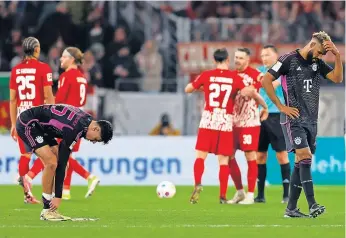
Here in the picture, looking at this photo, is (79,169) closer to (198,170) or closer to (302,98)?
(198,170)

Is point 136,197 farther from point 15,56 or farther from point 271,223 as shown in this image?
point 15,56

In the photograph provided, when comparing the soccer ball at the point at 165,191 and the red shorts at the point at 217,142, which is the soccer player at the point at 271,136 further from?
the soccer ball at the point at 165,191

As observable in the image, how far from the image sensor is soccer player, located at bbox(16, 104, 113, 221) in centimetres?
1055

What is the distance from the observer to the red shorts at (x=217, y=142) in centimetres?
1408

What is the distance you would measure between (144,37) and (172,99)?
3084mm

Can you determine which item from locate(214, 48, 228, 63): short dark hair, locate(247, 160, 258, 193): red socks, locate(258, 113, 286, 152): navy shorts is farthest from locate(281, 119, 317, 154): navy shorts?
locate(258, 113, 286, 152): navy shorts

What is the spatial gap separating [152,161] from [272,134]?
4.44 meters

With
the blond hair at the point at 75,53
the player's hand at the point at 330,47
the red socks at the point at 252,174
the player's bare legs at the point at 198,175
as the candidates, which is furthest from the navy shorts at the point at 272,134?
the player's hand at the point at 330,47

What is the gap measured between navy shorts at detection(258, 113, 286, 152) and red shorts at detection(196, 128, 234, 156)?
760mm

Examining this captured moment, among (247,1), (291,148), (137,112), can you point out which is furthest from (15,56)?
(291,148)

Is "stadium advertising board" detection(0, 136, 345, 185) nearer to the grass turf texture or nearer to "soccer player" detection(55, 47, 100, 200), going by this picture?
the grass turf texture

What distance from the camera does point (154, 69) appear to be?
2297 cm

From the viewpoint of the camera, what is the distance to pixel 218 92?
14.0m

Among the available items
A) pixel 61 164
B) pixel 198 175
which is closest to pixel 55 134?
pixel 61 164
